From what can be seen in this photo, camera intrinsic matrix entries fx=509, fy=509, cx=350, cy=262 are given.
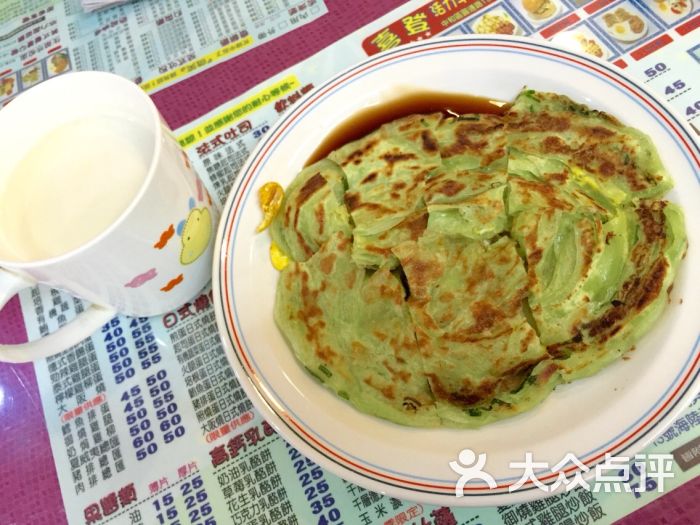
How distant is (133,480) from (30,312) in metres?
0.81

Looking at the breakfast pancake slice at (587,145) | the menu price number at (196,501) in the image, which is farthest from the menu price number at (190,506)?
the breakfast pancake slice at (587,145)

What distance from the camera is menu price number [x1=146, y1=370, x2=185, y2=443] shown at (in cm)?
165

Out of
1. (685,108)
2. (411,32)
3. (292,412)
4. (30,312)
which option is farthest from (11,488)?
(685,108)

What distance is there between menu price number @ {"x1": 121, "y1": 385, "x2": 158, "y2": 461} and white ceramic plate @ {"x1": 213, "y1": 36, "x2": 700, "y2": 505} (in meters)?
0.47

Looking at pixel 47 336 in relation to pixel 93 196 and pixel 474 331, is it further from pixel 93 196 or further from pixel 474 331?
pixel 474 331

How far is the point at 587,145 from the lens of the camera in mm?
1543

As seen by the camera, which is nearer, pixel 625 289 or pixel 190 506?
pixel 625 289

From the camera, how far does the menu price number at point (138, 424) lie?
1636 mm

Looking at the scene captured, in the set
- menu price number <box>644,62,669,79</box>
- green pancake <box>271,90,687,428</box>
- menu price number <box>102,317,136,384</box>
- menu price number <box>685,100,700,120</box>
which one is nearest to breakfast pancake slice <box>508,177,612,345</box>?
green pancake <box>271,90,687,428</box>

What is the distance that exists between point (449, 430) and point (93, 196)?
1.15 meters

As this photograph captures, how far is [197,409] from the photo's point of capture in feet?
5.46

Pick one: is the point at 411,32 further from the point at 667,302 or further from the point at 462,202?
the point at 667,302

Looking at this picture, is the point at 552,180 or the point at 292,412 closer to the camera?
the point at 292,412

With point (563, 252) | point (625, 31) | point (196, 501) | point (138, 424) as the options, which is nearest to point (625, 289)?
point (563, 252)
